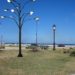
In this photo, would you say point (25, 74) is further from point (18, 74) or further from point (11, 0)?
point (11, 0)

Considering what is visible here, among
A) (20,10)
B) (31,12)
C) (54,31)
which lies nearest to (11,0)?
(20,10)

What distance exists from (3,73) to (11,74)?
65 cm

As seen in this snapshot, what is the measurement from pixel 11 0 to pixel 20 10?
2.03m

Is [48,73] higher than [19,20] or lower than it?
lower

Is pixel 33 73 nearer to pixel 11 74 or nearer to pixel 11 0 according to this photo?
pixel 11 74

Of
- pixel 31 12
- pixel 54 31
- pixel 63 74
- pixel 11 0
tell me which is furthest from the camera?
pixel 54 31

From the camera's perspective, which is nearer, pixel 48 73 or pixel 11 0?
pixel 48 73

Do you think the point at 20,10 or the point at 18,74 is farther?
the point at 20,10

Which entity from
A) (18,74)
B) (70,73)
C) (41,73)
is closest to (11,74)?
(18,74)

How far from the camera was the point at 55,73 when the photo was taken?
20.3m

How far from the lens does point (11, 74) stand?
19.5 metres

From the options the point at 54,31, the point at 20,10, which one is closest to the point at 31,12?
the point at 20,10

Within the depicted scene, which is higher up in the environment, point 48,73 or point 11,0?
point 11,0

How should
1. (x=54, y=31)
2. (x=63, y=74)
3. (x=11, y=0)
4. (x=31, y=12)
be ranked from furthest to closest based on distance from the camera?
(x=54, y=31) → (x=31, y=12) → (x=11, y=0) → (x=63, y=74)
